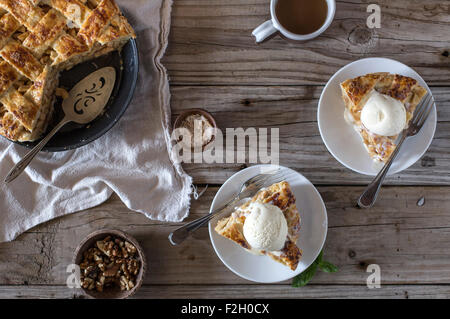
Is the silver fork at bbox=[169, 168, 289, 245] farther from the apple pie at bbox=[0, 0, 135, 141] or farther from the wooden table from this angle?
the apple pie at bbox=[0, 0, 135, 141]

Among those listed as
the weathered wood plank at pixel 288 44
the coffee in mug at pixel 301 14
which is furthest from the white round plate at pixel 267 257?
the coffee in mug at pixel 301 14

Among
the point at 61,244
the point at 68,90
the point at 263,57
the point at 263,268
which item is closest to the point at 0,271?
the point at 61,244

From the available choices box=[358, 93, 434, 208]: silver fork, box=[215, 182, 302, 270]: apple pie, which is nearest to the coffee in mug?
box=[358, 93, 434, 208]: silver fork

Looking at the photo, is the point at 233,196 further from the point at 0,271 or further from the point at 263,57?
the point at 0,271

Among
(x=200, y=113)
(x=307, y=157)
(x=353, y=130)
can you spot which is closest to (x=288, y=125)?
(x=307, y=157)

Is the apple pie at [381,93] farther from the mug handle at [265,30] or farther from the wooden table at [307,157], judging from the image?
the mug handle at [265,30]
